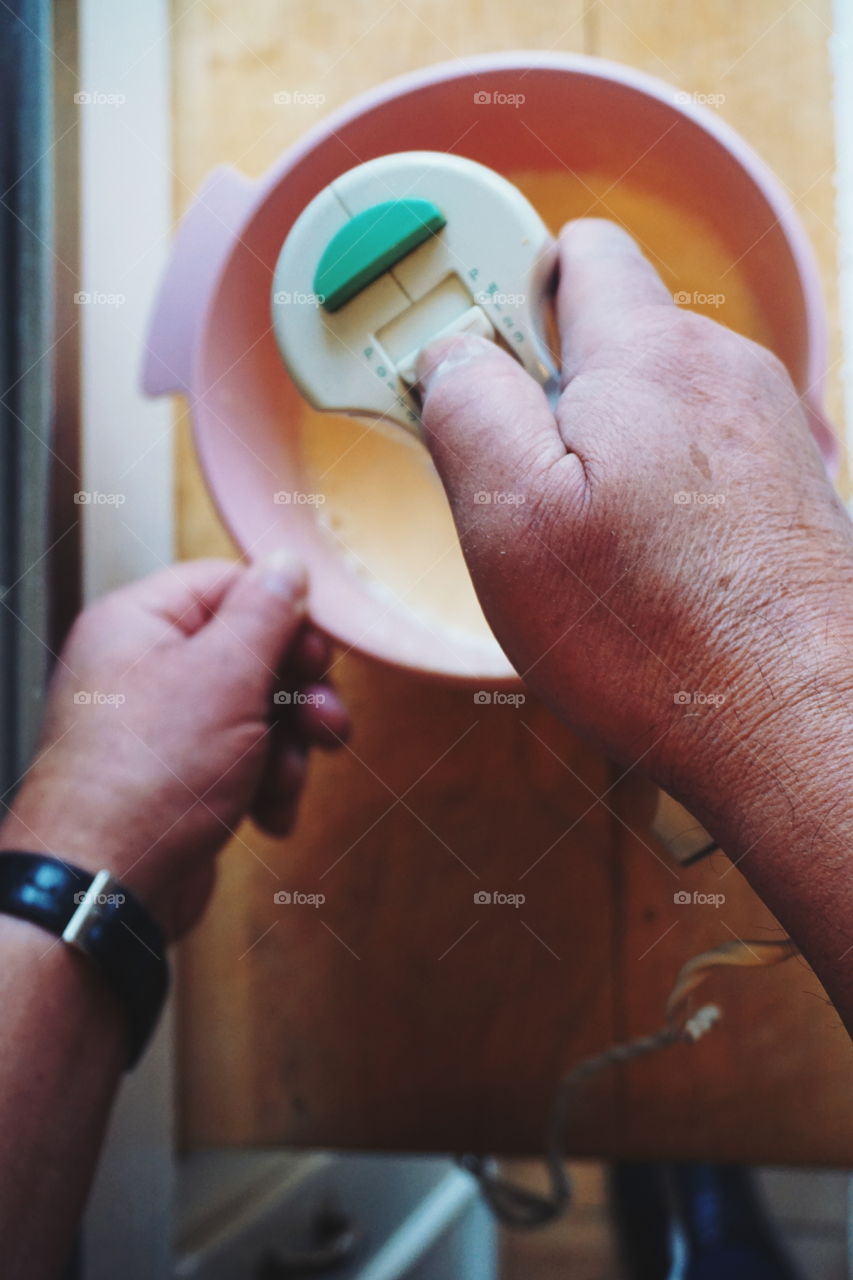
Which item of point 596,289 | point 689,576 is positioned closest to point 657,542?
point 689,576

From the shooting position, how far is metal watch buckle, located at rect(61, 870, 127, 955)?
15.6 inches

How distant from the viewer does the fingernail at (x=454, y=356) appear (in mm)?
342

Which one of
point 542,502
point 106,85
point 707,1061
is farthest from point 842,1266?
point 106,85

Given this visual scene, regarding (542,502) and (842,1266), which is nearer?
(542,502)

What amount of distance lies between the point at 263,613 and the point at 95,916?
0.15 m

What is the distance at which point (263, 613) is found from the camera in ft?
1.45

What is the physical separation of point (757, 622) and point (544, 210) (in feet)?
0.94

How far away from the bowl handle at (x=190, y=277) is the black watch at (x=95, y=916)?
238 millimetres

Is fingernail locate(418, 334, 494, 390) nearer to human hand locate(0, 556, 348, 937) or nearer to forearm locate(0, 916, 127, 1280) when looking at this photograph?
human hand locate(0, 556, 348, 937)

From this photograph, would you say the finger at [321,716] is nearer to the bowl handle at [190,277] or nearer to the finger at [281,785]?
the finger at [281,785]

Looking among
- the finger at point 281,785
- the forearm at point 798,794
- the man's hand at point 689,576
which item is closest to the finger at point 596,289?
the man's hand at point 689,576

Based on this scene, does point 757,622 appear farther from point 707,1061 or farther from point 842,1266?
point 842,1266

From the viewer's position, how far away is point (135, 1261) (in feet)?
1.75

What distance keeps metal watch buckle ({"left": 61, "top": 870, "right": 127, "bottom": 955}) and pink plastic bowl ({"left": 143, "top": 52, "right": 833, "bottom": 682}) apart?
149mm
